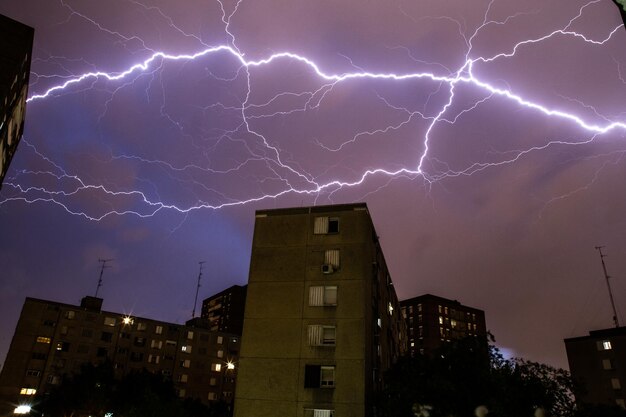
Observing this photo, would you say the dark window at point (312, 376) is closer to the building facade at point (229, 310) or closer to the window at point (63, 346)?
the window at point (63, 346)

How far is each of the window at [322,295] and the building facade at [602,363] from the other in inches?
1932

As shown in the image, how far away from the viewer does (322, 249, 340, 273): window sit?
26191 mm

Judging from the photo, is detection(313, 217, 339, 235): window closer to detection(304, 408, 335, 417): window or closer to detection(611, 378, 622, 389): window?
detection(304, 408, 335, 417): window

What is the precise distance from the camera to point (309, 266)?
1049 inches

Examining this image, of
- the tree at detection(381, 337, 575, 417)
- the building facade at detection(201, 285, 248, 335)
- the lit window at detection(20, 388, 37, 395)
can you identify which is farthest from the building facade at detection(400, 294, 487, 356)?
the tree at detection(381, 337, 575, 417)

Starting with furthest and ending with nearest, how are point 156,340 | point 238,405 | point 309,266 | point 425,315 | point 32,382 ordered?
1. point 425,315
2. point 156,340
3. point 32,382
4. point 309,266
5. point 238,405

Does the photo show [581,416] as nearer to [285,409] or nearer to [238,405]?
[285,409]

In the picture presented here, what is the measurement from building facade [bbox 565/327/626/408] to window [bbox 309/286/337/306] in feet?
161

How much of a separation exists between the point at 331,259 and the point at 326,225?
7.12 ft

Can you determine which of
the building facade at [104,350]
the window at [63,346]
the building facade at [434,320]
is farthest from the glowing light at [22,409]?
the building facade at [434,320]

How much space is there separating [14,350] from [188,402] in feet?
90.8

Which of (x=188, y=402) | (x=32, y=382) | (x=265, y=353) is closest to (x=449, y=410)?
(x=265, y=353)

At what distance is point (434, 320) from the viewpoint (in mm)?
119625

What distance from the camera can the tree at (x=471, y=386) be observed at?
64.4 feet
